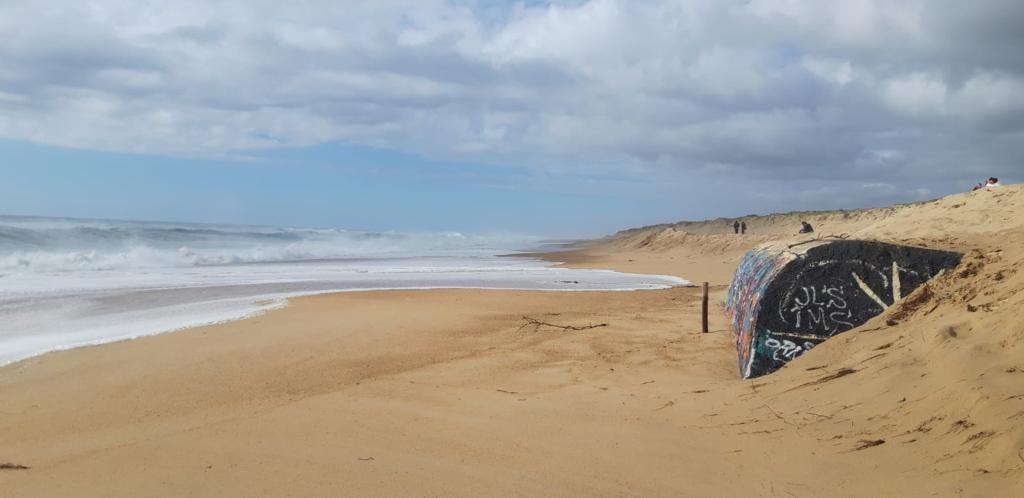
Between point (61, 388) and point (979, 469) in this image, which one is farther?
point (61, 388)

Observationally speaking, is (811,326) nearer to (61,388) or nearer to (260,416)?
(260,416)

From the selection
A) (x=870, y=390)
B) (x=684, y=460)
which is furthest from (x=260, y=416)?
(x=870, y=390)

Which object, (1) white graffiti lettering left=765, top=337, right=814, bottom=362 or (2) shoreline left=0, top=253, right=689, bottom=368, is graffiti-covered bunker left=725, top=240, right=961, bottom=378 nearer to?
(1) white graffiti lettering left=765, top=337, right=814, bottom=362

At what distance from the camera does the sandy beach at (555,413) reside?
12.3 feet

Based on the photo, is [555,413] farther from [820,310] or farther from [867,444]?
[820,310]

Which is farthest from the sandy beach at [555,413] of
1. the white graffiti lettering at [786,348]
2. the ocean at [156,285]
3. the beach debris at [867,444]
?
the ocean at [156,285]

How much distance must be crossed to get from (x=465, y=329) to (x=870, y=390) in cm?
642

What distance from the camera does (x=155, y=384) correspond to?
678 centimetres

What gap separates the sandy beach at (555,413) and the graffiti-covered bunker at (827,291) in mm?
287

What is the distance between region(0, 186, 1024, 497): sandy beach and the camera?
3.75 metres

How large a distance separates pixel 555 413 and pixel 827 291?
2.61 m

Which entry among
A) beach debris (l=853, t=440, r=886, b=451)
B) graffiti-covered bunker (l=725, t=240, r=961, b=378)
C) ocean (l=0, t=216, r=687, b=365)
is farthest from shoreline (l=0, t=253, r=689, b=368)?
beach debris (l=853, t=440, r=886, b=451)

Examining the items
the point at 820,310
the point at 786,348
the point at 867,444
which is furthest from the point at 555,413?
the point at 820,310

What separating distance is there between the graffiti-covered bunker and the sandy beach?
0.29 meters
